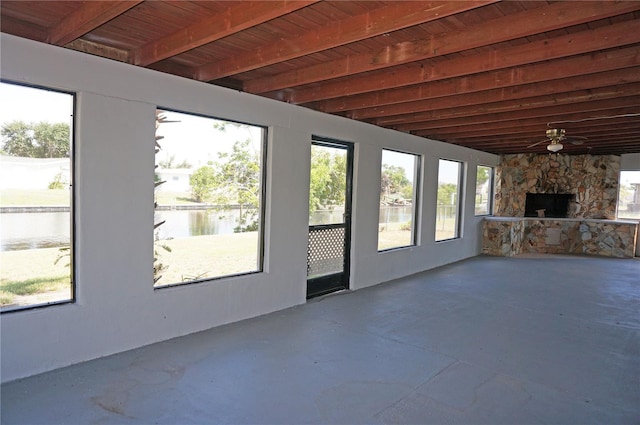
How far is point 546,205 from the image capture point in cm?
1016

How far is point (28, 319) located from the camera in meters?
2.82

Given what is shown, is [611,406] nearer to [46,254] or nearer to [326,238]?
[326,238]

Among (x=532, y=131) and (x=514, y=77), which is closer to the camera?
(x=514, y=77)

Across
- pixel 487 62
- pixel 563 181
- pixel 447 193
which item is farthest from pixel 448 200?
pixel 487 62

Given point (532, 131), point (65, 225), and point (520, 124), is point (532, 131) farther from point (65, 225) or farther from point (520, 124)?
point (65, 225)

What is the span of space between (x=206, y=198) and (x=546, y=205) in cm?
915

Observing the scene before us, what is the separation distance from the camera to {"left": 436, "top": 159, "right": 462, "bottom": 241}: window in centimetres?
758

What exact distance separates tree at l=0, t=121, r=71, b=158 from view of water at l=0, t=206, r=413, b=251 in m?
0.45

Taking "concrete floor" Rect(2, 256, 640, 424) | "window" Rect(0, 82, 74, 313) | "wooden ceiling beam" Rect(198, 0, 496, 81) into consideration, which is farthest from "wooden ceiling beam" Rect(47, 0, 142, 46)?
"concrete floor" Rect(2, 256, 640, 424)

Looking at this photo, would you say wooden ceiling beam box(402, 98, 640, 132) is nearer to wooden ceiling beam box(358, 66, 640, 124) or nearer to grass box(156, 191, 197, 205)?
wooden ceiling beam box(358, 66, 640, 124)

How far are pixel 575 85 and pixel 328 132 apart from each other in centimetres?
262

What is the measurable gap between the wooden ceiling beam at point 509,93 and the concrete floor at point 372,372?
2346mm

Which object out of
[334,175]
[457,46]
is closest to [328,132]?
[334,175]

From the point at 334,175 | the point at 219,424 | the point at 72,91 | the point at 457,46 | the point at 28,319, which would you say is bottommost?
the point at 219,424
